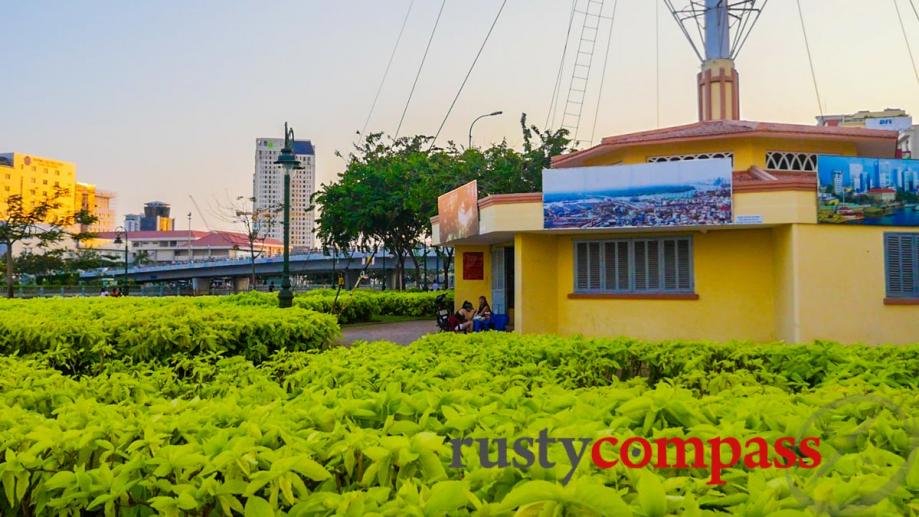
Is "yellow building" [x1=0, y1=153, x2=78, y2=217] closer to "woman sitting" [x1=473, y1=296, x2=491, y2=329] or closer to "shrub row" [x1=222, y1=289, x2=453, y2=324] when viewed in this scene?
A: "shrub row" [x1=222, y1=289, x2=453, y2=324]

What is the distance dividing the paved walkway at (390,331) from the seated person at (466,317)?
1.50 meters

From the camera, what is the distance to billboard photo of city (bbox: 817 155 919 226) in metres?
13.1

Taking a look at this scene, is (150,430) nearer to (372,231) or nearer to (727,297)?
(727,297)

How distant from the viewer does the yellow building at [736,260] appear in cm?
1323

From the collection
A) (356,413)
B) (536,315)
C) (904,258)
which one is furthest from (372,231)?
(356,413)

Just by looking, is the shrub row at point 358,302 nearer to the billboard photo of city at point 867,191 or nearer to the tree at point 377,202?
the tree at point 377,202

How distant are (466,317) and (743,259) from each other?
7323 mm

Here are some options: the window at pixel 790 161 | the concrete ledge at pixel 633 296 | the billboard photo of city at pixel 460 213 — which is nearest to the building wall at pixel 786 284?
the concrete ledge at pixel 633 296

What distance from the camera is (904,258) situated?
13516 mm

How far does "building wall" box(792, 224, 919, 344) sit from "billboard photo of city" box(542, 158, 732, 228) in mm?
1726

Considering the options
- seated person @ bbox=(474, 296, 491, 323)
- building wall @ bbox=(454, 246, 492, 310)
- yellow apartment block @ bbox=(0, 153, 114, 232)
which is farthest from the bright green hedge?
yellow apartment block @ bbox=(0, 153, 114, 232)

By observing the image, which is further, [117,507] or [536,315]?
[536,315]

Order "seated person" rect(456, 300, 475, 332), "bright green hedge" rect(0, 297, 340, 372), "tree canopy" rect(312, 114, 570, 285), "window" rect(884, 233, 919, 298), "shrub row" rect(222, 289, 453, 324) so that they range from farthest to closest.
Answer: "tree canopy" rect(312, 114, 570, 285) → "shrub row" rect(222, 289, 453, 324) → "seated person" rect(456, 300, 475, 332) → "window" rect(884, 233, 919, 298) → "bright green hedge" rect(0, 297, 340, 372)

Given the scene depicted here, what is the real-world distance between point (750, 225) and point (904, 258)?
3158mm
